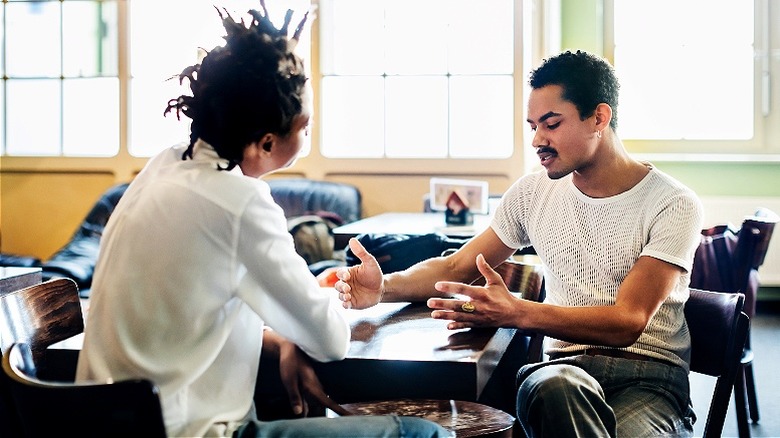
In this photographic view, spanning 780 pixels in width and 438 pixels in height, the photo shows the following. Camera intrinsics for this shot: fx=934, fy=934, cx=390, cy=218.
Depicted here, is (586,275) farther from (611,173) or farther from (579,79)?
(579,79)

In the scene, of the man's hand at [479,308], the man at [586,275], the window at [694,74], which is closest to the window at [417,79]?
the window at [694,74]

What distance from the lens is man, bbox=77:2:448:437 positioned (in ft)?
4.50

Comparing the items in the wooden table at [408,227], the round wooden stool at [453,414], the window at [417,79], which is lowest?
the round wooden stool at [453,414]

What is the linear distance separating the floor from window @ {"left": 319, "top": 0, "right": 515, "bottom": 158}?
1826 millimetres

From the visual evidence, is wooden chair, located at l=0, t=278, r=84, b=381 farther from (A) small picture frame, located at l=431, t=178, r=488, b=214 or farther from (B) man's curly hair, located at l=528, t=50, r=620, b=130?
(A) small picture frame, located at l=431, t=178, r=488, b=214

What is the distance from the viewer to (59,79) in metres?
6.23

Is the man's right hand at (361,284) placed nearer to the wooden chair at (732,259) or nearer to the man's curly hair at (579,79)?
the man's curly hair at (579,79)

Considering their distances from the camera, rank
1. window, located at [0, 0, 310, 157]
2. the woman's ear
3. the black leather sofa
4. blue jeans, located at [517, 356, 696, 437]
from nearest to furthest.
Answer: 1. the woman's ear
2. blue jeans, located at [517, 356, 696, 437]
3. the black leather sofa
4. window, located at [0, 0, 310, 157]

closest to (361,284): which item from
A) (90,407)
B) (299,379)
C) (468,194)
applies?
(299,379)

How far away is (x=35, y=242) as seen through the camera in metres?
6.25

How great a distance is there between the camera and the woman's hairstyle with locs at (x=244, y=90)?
4.78 ft

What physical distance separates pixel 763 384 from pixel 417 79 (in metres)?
2.78

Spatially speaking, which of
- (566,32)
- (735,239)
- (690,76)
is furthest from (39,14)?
(735,239)

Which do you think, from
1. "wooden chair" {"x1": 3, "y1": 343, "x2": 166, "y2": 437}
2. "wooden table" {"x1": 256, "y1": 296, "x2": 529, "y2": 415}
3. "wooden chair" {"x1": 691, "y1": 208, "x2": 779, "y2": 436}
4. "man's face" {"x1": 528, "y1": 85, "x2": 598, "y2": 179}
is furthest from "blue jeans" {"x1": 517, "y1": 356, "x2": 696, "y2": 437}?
"wooden chair" {"x1": 691, "y1": 208, "x2": 779, "y2": 436}
